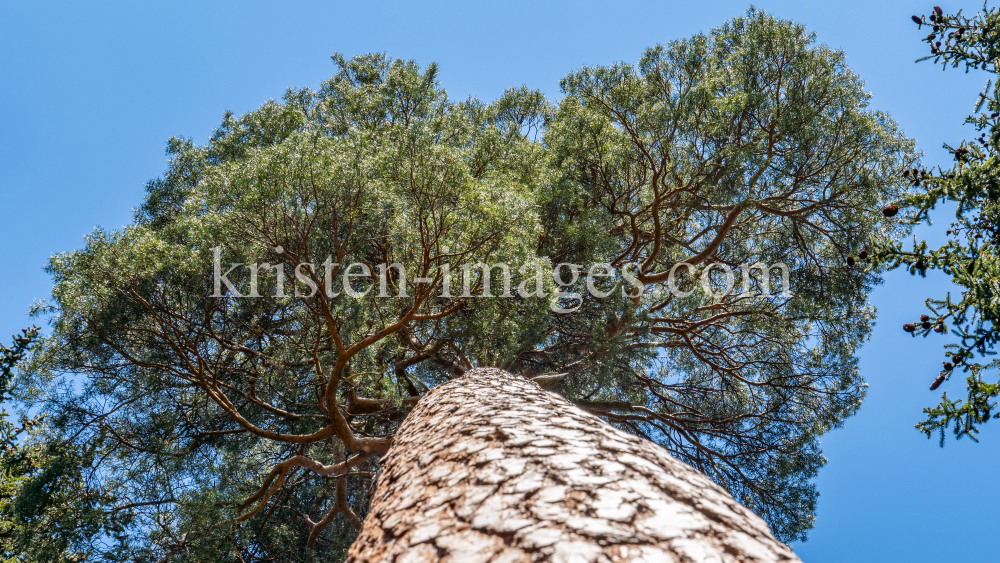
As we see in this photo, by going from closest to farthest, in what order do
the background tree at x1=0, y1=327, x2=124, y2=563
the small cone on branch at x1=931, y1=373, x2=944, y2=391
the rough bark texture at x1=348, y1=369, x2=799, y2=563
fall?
1. the rough bark texture at x1=348, y1=369, x2=799, y2=563
2. the small cone on branch at x1=931, y1=373, x2=944, y2=391
3. the background tree at x1=0, y1=327, x2=124, y2=563

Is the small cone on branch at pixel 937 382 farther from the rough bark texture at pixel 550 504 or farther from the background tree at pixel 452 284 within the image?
the background tree at pixel 452 284

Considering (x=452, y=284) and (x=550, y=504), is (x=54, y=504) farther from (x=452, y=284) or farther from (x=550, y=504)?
(x=550, y=504)

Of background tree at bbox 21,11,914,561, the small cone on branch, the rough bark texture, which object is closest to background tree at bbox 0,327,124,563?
background tree at bbox 21,11,914,561

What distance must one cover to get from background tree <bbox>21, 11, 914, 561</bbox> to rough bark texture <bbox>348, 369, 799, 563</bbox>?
378 centimetres

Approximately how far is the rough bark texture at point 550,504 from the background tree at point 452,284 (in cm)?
378

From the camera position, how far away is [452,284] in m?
7.18

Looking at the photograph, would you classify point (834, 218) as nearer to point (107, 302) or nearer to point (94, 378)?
point (107, 302)

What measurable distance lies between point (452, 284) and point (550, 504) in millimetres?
5494

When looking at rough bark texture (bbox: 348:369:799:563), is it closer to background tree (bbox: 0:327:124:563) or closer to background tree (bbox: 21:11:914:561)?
background tree (bbox: 21:11:914:561)

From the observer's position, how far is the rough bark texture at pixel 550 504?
5.19 feet

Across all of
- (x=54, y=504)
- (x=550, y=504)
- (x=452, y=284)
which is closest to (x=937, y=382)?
(x=550, y=504)

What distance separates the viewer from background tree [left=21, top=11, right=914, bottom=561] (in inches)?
267

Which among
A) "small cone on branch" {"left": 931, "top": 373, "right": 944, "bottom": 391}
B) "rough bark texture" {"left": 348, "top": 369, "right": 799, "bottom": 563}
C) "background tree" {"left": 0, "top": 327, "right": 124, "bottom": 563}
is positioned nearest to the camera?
"rough bark texture" {"left": 348, "top": 369, "right": 799, "bottom": 563}

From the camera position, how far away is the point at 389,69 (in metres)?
11.8
